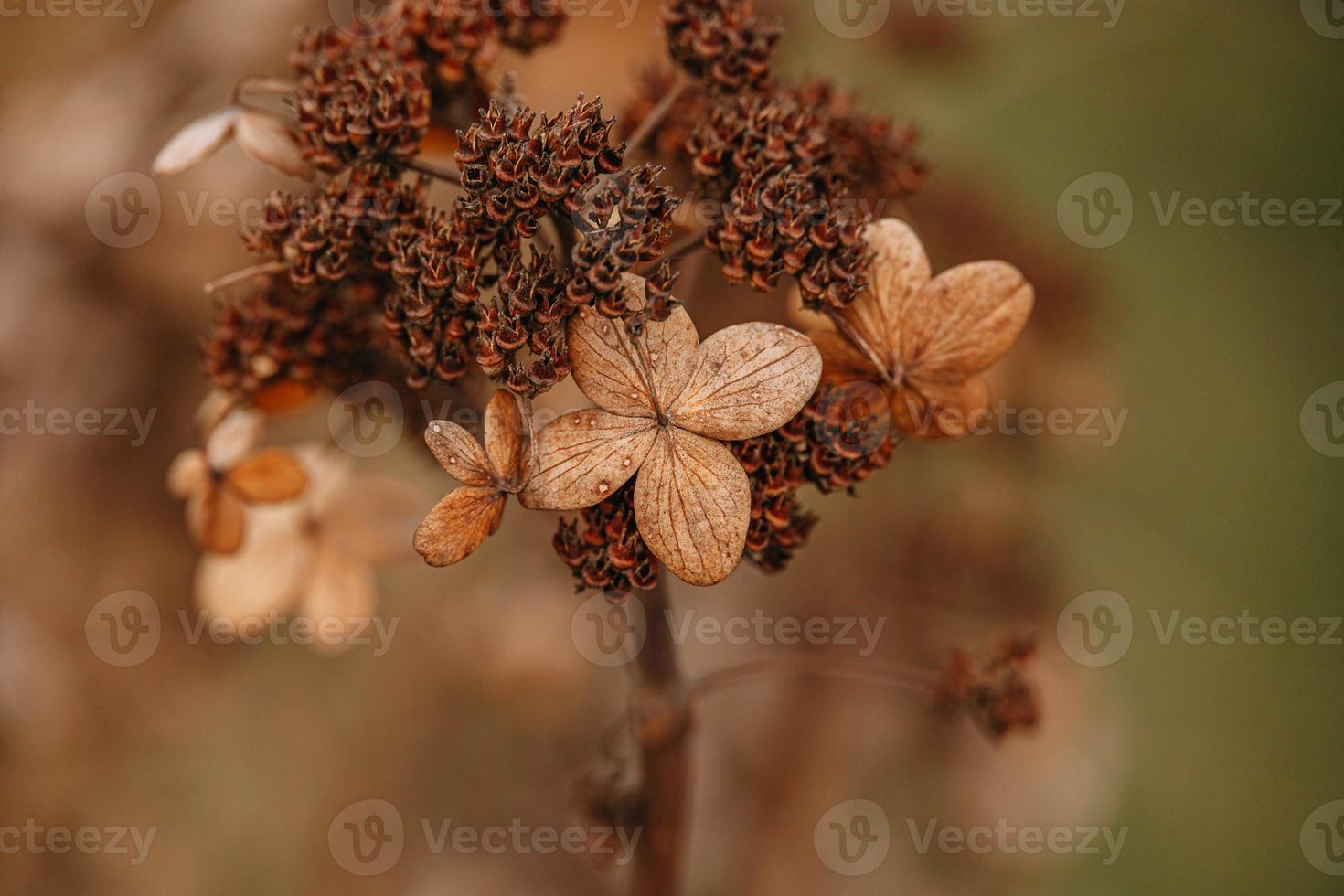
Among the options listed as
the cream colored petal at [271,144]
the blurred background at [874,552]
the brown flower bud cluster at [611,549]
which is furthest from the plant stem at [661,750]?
the blurred background at [874,552]

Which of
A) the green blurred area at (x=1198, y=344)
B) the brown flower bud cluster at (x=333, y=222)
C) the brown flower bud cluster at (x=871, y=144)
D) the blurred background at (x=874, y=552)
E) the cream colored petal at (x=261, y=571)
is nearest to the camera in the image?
the brown flower bud cluster at (x=333, y=222)

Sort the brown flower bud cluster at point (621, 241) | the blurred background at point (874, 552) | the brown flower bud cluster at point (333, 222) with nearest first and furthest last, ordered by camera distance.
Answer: the brown flower bud cluster at point (621, 241)
the brown flower bud cluster at point (333, 222)
the blurred background at point (874, 552)

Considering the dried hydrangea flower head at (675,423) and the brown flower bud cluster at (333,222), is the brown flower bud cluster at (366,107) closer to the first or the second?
the brown flower bud cluster at (333,222)

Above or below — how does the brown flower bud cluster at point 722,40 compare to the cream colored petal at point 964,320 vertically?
above

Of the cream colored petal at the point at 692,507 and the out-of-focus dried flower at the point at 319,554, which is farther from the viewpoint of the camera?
the out-of-focus dried flower at the point at 319,554

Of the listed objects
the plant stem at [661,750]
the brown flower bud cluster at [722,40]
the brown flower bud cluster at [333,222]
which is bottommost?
the plant stem at [661,750]

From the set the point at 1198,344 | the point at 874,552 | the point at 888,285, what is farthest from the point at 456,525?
the point at 1198,344

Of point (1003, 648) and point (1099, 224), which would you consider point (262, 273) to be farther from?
point (1099, 224)

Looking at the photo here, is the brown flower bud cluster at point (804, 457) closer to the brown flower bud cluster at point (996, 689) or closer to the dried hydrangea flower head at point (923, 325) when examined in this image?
the dried hydrangea flower head at point (923, 325)

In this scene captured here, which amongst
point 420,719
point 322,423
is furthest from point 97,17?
point 420,719
